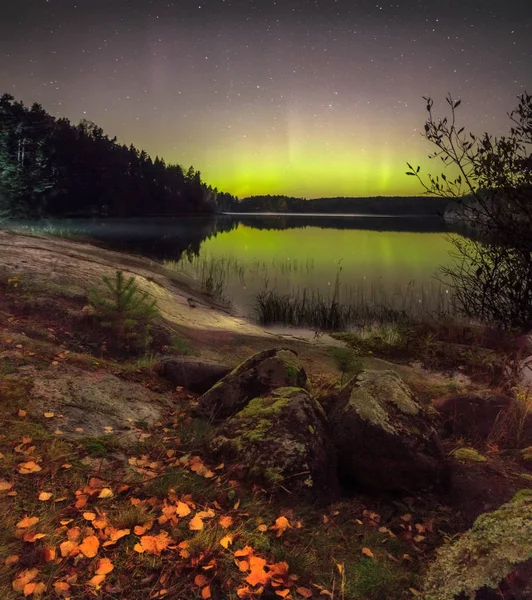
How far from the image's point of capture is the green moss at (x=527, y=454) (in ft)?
19.6

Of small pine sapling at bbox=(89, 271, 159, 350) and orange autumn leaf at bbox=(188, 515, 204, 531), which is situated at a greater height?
small pine sapling at bbox=(89, 271, 159, 350)

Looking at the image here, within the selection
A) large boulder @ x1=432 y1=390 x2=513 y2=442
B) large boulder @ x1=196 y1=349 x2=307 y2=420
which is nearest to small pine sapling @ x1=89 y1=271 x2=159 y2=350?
large boulder @ x1=196 y1=349 x2=307 y2=420

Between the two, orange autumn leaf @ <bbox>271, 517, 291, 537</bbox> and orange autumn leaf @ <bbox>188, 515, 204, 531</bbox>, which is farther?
orange autumn leaf @ <bbox>271, 517, 291, 537</bbox>

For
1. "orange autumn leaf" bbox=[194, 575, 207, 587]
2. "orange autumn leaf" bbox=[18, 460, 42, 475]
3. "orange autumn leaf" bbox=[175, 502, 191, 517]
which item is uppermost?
"orange autumn leaf" bbox=[18, 460, 42, 475]

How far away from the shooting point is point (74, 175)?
8006 centimetres

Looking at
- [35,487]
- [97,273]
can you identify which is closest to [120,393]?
[35,487]

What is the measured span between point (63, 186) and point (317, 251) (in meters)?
54.0

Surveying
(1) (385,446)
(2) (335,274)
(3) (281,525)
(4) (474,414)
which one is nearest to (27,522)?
(3) (281,525)

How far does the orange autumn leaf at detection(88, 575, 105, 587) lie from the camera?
3.14 meters

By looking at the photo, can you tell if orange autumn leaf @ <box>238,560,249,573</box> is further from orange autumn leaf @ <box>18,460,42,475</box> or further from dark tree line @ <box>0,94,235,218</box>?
dark tree line @ <box>0,94,235,218</box>

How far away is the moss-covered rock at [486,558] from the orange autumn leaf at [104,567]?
234 cm

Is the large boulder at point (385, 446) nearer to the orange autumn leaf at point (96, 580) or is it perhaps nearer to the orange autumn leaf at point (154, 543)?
the orange autumn leaf at point (154, 543)

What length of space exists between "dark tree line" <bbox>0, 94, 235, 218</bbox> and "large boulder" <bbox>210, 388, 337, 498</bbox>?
4864cm

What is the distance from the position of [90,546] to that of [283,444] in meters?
2.30
